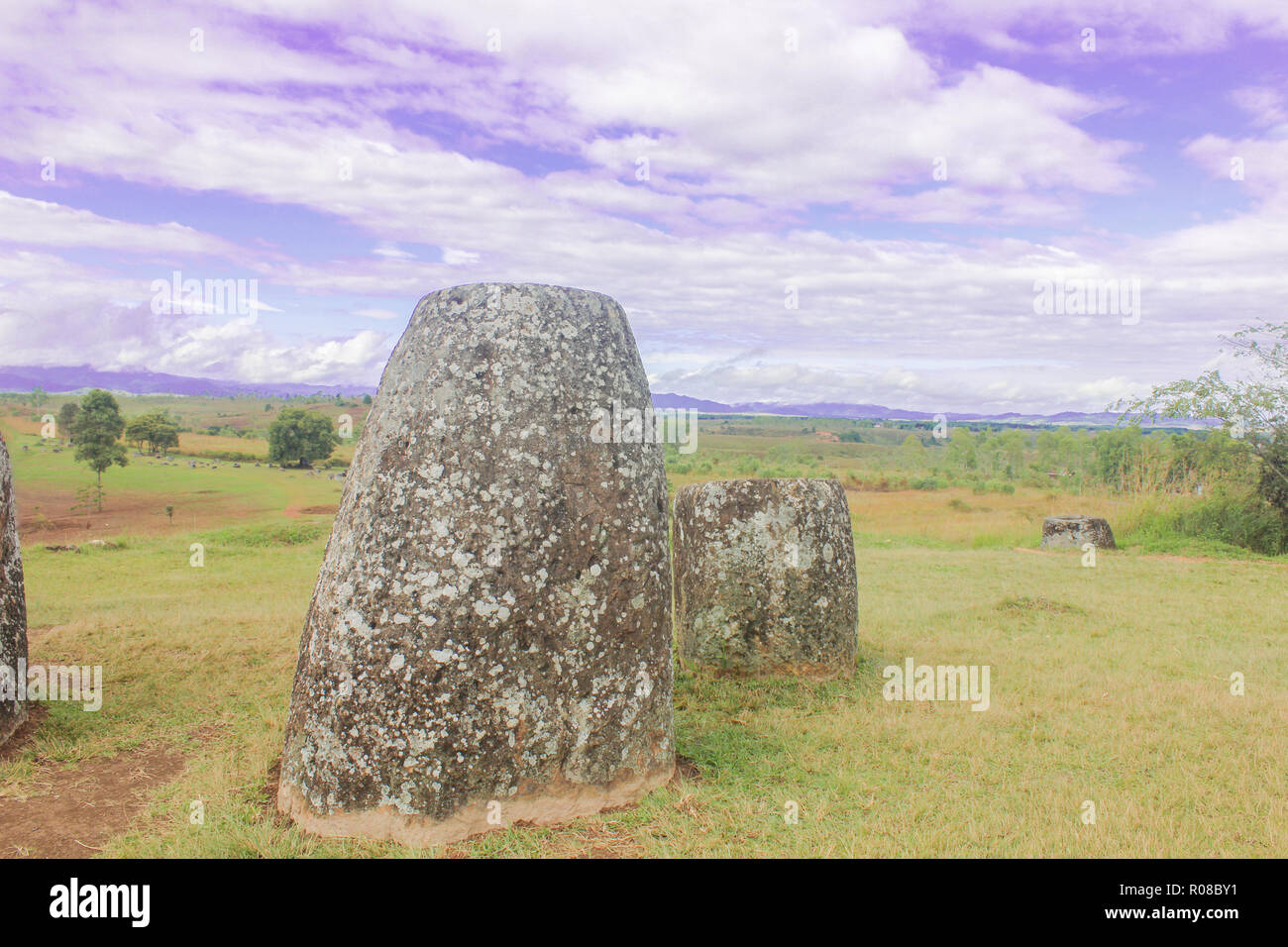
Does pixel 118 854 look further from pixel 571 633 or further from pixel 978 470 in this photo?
pixel 978 470

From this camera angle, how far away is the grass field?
15.8ft

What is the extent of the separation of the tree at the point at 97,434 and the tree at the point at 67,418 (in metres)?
0.61

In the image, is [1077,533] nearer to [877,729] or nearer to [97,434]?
[877,729]

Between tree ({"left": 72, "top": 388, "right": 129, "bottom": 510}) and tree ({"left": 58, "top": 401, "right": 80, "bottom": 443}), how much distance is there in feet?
1.99

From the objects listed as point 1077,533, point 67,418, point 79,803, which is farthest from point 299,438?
point 79,803

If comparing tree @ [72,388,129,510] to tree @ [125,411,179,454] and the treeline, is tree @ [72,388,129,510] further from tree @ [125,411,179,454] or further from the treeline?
tree @ [125,411,179,454]

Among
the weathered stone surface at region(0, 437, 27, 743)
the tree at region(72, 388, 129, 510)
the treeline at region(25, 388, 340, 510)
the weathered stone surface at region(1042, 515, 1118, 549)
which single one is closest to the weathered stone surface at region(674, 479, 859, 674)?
the weathered stone surface at region(0, 437, 27, 743)

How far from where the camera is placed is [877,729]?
674 centimetres

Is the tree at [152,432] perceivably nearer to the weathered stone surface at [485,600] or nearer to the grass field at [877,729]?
the grass field at [877,729]

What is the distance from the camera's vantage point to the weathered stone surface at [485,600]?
4703 mm

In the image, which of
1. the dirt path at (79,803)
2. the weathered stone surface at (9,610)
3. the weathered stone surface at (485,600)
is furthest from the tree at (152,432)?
the weathered stone surface at (485,600)

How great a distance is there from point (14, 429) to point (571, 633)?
39705 mm

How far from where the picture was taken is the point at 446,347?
512cm

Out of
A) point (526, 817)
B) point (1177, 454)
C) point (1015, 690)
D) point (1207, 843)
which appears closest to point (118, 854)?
point (526, 817)
